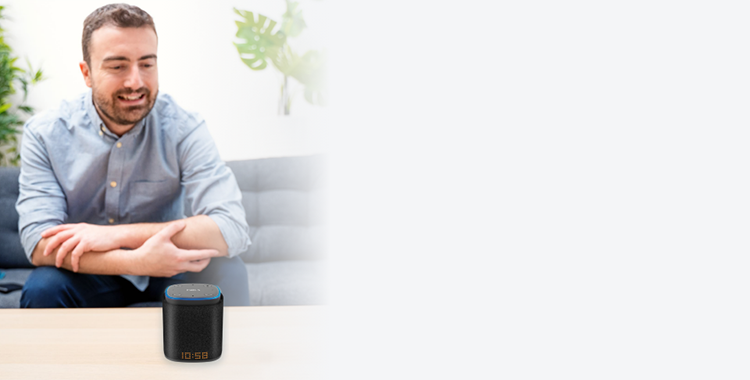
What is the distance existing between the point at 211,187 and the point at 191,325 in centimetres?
83

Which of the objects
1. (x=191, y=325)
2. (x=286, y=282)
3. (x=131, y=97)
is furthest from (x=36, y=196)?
(x=191, y=325)

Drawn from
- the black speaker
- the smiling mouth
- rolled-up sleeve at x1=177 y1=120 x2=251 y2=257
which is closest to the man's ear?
the smiling mouth

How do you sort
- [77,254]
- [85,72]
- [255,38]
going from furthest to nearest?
1. [255,38]
2. [85,72]
3. [77,254]

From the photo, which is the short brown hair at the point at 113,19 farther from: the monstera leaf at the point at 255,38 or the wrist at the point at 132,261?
the wrist at the point at 132,261

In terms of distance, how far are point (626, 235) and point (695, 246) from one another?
0.04 meters

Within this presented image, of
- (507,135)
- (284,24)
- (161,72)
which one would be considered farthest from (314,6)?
(507,135)

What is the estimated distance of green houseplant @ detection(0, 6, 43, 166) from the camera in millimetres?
1492

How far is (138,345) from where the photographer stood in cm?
61

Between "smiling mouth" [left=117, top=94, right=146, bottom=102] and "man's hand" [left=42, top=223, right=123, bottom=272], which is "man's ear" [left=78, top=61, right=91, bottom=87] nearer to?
"smiling mouth" [left=117, top=94, right=146, bottom=102]

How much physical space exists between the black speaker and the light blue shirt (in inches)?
28.2

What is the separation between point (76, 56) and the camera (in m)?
1.41

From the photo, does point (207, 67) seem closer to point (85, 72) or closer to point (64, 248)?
point (85, 72)

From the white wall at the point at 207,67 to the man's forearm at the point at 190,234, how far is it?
1.03 ft

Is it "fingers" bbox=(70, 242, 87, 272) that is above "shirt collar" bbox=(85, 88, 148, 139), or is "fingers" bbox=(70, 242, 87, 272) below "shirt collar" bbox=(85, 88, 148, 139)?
below
